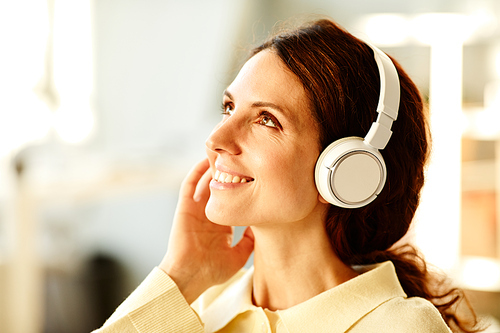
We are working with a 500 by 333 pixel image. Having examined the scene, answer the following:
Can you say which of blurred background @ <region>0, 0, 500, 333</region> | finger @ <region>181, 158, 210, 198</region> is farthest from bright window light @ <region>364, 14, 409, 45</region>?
finger @ <region>181, 158, 210, 198</region>

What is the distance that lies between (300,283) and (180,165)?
2.48 metres

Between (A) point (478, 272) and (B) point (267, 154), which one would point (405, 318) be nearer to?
(B) point (267, 154)

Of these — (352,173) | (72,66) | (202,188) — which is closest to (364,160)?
(352,173)

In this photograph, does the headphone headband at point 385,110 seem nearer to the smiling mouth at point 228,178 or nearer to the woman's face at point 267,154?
the woman's face at point 267,154

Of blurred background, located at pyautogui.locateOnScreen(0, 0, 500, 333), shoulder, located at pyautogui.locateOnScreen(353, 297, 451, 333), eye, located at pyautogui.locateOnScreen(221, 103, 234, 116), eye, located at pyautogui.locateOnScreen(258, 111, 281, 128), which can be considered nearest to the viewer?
shoulder, located at pyautogui.locateOnScreen(353, 297, 451, 333)

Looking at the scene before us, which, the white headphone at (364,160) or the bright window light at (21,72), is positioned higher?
the bright window light at (21,72)

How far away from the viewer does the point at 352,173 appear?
3.43ft

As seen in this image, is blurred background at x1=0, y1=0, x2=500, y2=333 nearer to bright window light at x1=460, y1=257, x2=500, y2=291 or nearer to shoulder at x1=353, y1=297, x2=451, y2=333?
bright window light at x1=460, y1=257, x2=500, y2=291

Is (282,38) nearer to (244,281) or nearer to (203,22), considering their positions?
(244,281)

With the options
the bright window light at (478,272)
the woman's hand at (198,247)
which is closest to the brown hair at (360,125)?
the woman's hand at (198,247)

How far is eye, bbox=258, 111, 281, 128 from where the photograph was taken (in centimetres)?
112

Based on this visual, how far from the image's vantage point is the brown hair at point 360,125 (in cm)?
110

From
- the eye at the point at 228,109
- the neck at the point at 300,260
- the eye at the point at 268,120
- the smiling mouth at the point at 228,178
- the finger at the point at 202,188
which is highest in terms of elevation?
the eye at the point at 228,109

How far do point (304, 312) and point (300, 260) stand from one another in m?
0.12
